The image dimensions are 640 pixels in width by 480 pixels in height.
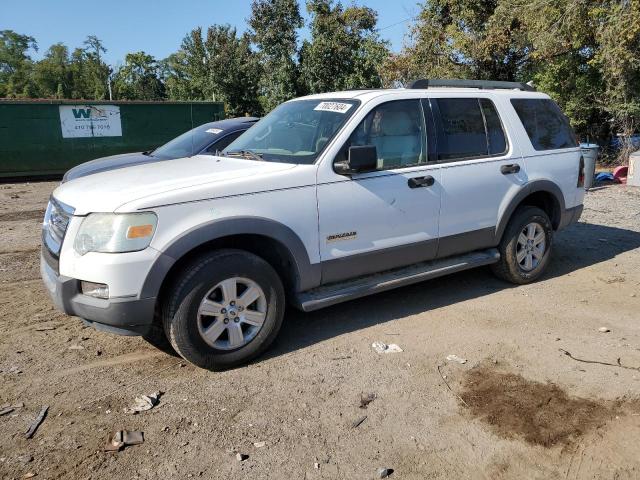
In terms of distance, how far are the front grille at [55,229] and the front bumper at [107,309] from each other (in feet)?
0.68

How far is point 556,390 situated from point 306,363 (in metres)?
1.69

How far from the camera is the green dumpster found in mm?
14594

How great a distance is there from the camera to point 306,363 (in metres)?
3.97

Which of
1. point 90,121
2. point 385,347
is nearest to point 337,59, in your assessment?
point 90,121

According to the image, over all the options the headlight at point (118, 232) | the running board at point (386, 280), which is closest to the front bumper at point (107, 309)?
the headlight at point (118, 232)

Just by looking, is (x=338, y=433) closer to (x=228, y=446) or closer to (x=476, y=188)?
(x=228, y=446)

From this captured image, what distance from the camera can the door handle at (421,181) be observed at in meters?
4.53

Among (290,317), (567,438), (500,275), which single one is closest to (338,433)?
(567,438)

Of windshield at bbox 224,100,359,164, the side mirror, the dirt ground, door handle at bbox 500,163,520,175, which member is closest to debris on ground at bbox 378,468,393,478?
the dirt ground

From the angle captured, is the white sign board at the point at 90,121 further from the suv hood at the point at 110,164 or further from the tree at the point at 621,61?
the tree at the point at 621,61

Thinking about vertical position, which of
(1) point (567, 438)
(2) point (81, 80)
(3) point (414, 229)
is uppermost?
(2) point (81, 80)

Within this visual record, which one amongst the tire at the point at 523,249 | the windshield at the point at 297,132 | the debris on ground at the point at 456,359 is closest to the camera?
the debris on ground at the point at 456,359

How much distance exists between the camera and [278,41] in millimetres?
26203

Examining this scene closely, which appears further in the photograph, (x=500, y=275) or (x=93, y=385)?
(x=500, y=275)
